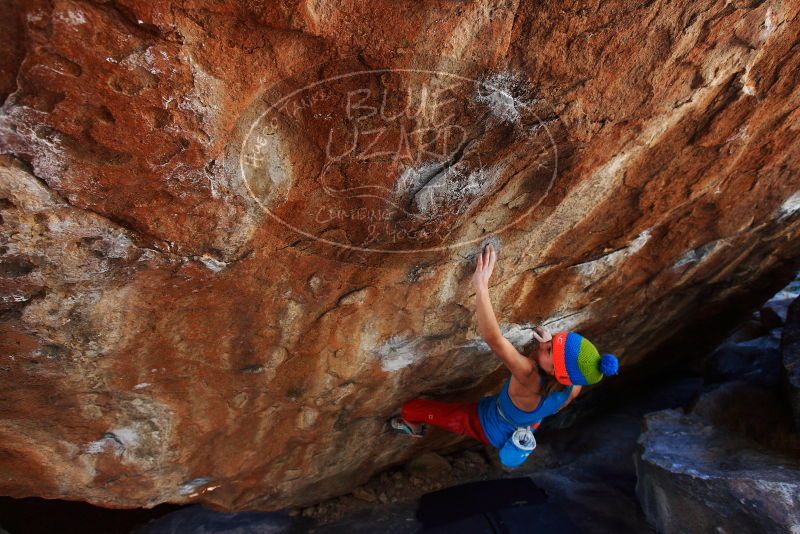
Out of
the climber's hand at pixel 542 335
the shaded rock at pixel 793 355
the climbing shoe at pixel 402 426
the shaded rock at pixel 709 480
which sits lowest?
the shaded rock at pixel 709 480

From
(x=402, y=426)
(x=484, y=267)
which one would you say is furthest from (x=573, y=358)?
(x=402, y=426)

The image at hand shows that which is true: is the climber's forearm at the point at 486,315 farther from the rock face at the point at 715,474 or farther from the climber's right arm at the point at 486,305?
the rock face at the point at 715,474

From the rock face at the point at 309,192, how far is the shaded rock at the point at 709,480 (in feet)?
4.19

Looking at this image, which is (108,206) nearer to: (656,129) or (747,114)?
(656,129)

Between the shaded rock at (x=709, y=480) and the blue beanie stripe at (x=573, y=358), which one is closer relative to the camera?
the blue beanie stripe at (x=573, y=358)

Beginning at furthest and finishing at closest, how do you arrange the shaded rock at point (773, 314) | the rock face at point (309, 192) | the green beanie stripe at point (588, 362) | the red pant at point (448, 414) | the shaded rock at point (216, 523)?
the shaded rock at point (773, 314), the shaded rock at point (216, 523), the red pant at point (448, 414), the green beanie stripe at point (588, 362), the rock face at point (309, 192)

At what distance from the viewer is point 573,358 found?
2270 mm

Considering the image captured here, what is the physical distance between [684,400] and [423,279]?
4.84 meters

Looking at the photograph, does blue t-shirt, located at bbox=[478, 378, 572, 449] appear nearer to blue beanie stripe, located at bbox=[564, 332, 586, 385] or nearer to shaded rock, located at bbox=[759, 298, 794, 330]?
blue beanie stripe, located at bbox=[564, 332, 586, 385]

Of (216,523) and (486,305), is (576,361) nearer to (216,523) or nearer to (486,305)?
(486,305)

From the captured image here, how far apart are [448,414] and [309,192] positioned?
1.97 meters

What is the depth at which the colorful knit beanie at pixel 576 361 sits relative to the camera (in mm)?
2248

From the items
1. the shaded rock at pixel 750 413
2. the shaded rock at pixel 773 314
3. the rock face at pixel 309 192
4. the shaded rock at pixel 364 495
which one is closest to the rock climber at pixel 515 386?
the rock face at pixel 309 192

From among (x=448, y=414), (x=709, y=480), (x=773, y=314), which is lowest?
(x=709, y=480)
